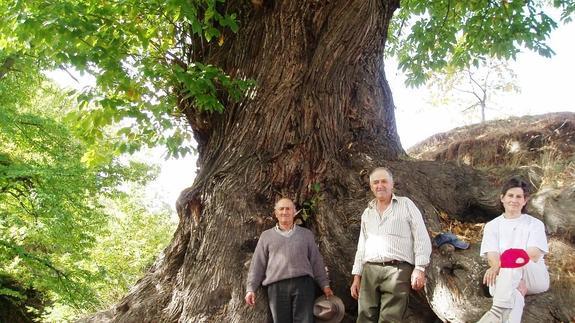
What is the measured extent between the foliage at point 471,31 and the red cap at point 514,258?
18.8 feet

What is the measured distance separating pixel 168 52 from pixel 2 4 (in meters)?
1.89

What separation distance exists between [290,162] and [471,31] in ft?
17.0

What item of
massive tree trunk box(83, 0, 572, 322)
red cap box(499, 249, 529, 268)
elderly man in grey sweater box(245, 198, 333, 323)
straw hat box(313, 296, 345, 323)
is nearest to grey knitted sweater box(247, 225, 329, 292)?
elderly man in grey sweater box(245, 198, 333, 323)

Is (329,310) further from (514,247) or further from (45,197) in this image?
(45,197)

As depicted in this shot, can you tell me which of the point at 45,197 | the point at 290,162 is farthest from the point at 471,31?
the point at 45,197

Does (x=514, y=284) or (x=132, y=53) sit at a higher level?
(x=132, y=53)

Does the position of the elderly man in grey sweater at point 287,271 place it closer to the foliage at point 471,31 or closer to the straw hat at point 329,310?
the straw hat at point 329,310

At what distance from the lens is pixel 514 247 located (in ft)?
11.9

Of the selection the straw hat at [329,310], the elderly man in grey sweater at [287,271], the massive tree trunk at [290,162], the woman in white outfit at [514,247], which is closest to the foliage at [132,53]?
the massive tree trunk at [290,162]

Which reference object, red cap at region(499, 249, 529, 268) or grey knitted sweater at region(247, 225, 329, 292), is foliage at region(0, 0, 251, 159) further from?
red cap at region(499, 249, 529, 268)

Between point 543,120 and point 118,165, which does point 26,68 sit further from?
point 543,120

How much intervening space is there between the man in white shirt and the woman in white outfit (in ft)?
1.74

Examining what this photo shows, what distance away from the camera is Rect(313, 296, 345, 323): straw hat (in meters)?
4.48

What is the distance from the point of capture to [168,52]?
21.1ft
